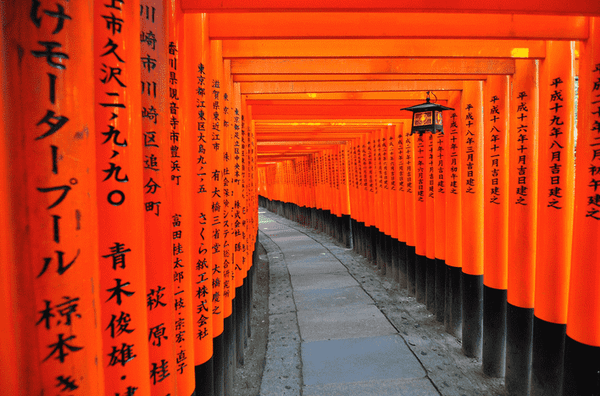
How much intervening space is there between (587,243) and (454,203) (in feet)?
9.06

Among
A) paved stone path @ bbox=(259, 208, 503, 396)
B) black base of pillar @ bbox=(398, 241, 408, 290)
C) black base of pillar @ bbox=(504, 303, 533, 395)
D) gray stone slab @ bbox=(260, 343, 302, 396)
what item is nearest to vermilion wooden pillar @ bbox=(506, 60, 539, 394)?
black base of pillar @ bbox=(504, 303, 533, 395)

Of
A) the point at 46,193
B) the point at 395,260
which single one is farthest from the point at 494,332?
the point at 46,193

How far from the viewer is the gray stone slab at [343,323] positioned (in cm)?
629

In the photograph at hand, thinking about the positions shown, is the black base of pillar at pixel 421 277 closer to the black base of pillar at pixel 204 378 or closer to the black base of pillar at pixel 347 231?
the black base of pillar at pixel 204 378

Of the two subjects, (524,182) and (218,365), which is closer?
(218,365)

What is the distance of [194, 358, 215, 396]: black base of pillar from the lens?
289 cm

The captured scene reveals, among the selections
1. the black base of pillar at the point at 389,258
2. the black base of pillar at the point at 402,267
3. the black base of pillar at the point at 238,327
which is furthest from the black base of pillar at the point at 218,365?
the black base of pillar at the point at 389,258

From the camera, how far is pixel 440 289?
6680 millimetres

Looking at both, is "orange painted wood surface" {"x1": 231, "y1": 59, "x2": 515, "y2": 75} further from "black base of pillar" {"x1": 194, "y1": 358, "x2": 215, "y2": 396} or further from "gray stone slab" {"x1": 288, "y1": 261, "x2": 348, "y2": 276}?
"gray stone slab" {"x1": 288, "y1": 261, "x2": 348, "y2": 276}

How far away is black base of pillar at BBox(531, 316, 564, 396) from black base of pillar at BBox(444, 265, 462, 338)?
205 centimetres

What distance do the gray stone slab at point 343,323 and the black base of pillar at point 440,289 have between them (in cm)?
100

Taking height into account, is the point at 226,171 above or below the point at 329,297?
above

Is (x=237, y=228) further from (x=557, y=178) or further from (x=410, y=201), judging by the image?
(x=410, y=201)

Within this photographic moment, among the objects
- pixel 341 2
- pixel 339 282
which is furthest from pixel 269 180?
pixel 341 2
